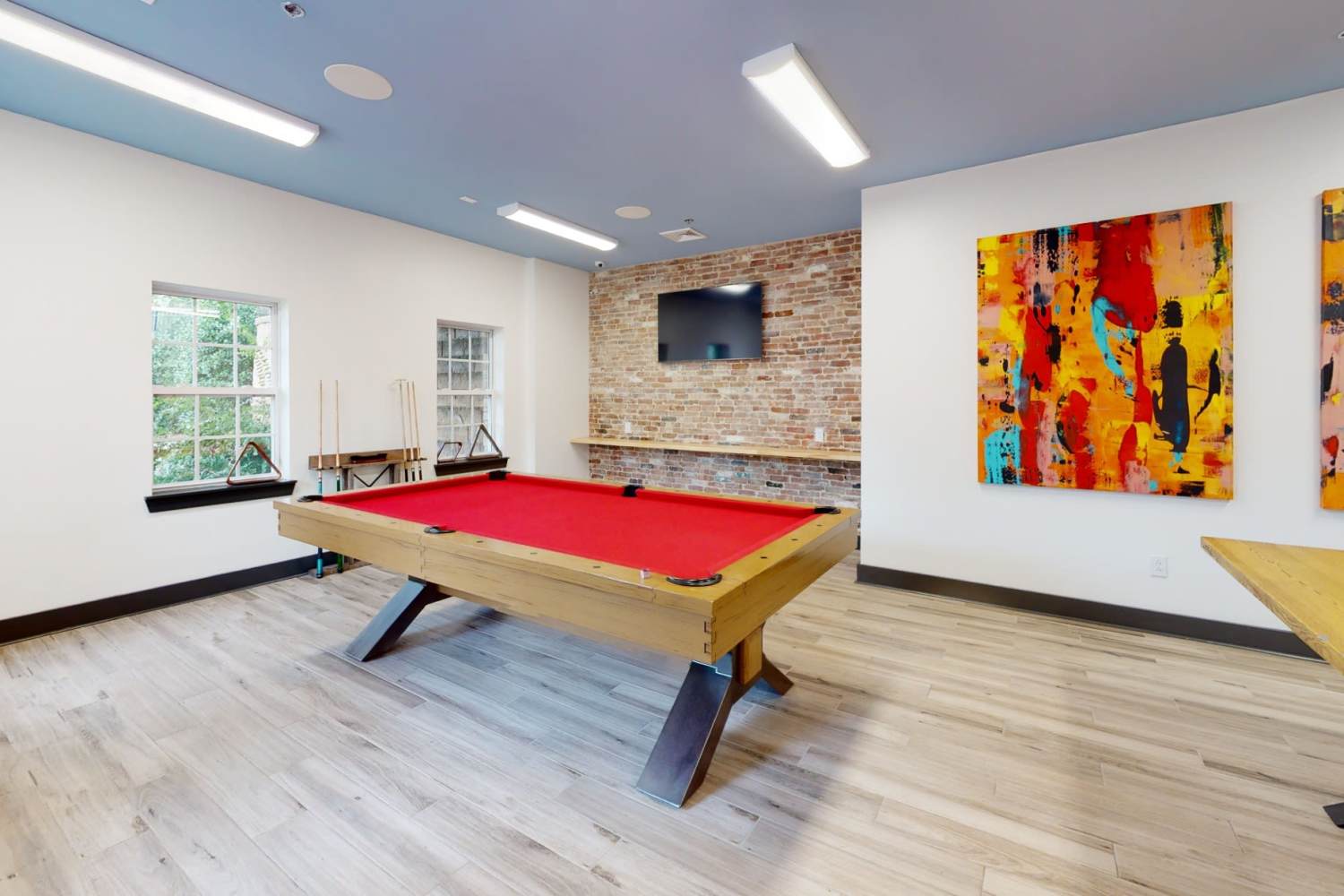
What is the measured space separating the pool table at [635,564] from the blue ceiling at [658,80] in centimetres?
202

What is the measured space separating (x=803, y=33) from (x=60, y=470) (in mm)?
4556

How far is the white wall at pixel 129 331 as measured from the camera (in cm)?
311

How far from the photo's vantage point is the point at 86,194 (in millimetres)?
3301

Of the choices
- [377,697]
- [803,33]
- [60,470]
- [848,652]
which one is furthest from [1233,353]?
[60,470]

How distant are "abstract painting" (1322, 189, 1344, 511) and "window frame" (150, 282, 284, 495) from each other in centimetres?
640

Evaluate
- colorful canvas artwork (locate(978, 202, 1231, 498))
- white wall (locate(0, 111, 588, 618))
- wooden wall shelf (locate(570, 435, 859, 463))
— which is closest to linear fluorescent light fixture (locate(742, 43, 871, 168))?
colorful canvas artwork (locate(978, 202, 1231, 498))

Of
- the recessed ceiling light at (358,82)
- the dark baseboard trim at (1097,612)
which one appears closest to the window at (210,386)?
Answer: the recessed ceiling light at (358,82)

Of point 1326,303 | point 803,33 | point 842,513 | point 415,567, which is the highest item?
point 803,33

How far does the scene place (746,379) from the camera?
5.68m

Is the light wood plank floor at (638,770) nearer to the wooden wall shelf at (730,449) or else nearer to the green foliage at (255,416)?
the green foliage at (255,416)

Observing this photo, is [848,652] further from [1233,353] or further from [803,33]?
[803,33]

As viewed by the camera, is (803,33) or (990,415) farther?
(990,415)

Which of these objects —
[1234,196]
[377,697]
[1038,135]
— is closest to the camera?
[377,697]

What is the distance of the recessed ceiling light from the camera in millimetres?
2564
